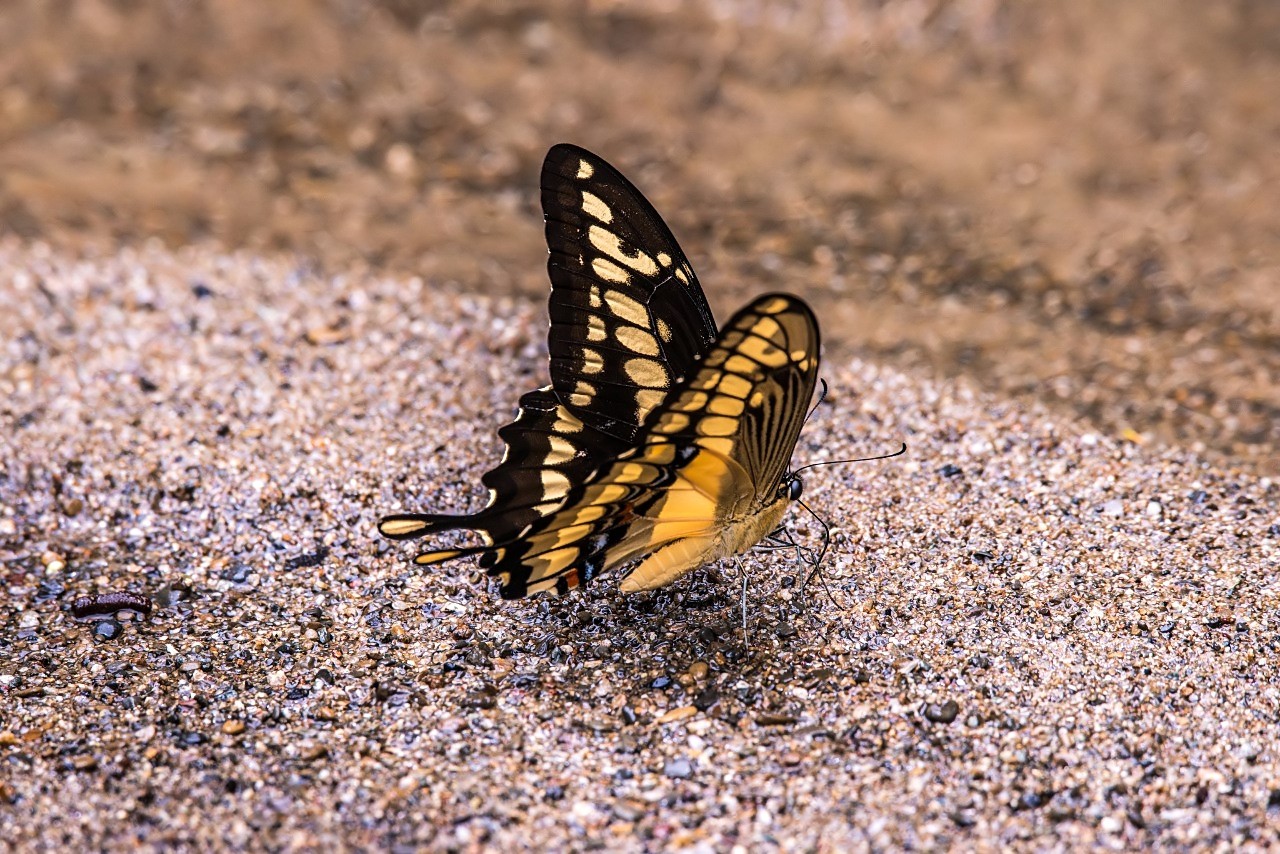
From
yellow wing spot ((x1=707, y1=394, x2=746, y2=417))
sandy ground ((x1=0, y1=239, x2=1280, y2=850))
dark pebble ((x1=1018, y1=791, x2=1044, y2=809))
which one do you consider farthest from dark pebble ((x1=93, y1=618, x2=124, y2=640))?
dark pebble ((x1=1018, y1=791, x2=1044, y2=809))

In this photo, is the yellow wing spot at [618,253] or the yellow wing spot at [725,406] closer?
the yellow wing spot at [725,406]

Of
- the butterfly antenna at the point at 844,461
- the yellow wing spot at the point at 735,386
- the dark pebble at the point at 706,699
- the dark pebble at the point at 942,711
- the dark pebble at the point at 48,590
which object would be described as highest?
the yellow wing spot at the point at 735,386

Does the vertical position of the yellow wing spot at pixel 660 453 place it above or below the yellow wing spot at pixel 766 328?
below

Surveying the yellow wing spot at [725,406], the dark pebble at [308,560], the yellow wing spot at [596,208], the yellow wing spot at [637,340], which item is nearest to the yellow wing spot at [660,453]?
the yellow wing spot at [725,406]

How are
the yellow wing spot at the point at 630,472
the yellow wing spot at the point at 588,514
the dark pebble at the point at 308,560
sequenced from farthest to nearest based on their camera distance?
the dark pebble at the point at 308,560, the yellow wing spot at the point at 588,514, the yellow wing spot at the point at 630,472

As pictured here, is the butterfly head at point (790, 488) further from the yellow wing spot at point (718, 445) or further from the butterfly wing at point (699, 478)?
the yellow wing spot at point (718, 445)

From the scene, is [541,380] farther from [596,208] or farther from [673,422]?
[673,422]

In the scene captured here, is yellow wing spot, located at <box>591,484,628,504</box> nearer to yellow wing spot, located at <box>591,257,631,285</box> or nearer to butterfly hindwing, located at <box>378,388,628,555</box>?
butterfly hindwing, located at <box>378,388,628,555</box>

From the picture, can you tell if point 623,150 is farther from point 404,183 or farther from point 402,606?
point 402,606

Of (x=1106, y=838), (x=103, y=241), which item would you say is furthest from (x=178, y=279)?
(x=1106, y=838)
